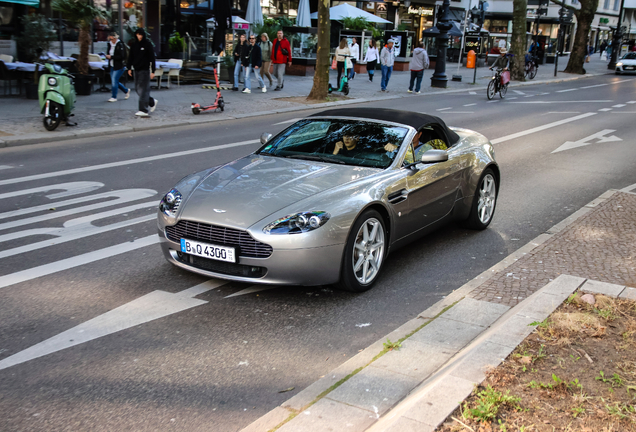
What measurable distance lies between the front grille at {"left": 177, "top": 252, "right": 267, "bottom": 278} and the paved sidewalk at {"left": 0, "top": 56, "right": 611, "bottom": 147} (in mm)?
8343

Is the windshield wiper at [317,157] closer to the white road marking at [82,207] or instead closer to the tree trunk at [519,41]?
the white road marking at [82,207]

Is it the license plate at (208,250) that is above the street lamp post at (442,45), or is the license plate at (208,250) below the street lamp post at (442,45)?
below

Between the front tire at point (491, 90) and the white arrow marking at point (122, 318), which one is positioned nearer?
the white arrow marking at point (122, 318)

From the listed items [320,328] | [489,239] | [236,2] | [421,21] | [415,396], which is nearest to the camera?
[415,396]

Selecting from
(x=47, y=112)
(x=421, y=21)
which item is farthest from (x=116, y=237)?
(x=421, y=21)

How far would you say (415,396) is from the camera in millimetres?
3436

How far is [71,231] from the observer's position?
6.78 meters

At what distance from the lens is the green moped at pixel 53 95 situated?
1295cm

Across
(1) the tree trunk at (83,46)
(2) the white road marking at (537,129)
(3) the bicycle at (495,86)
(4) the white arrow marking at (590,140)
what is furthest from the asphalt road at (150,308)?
(3) the bicycle at (495,86)

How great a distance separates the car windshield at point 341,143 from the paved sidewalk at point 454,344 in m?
1.45

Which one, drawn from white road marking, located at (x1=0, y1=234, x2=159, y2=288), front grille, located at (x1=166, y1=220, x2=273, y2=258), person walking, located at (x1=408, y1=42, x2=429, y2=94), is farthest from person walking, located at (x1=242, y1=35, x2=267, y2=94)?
front grille, located at (x1=166, y1=220, x2=273, y2=258)

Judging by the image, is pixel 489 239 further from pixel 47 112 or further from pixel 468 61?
pixel 468 61

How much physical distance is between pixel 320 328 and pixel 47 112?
10.3m

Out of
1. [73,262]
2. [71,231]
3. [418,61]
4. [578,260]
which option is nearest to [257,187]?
[73,262]
